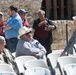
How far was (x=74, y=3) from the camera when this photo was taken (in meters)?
11.8

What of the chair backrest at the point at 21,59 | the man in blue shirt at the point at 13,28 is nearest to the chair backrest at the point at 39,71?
the chair backrest at the point at 21,59

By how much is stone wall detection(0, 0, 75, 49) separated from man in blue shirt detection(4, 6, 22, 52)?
2.24 metres

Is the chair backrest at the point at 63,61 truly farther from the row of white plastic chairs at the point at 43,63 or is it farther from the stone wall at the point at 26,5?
the stone wall at the point at 26,5

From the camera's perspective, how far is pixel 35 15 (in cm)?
1115

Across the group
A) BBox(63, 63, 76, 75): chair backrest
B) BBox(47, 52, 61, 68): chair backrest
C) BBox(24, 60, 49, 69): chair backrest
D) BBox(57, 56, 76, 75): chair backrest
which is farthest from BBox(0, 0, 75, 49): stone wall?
BBox(63, 63, 76, 75): chair backrest

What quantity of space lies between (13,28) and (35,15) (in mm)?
2803

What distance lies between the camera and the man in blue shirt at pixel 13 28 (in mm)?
8344

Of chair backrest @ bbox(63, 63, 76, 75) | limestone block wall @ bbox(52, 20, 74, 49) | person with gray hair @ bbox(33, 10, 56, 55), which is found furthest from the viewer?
limestone block wall @ bbox(52, 20, 74, 49)

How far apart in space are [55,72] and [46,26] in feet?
6.69

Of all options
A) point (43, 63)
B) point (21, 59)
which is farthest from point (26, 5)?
point (43, 63)

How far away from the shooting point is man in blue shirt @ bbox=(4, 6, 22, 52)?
27.4ft

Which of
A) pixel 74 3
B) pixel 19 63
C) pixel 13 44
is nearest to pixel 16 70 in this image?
pixel 19 63

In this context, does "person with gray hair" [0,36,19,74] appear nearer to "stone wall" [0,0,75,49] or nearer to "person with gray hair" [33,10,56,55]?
"person with gray hair" [33,10,56,55]

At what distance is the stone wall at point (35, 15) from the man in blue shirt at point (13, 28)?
2244 mm
